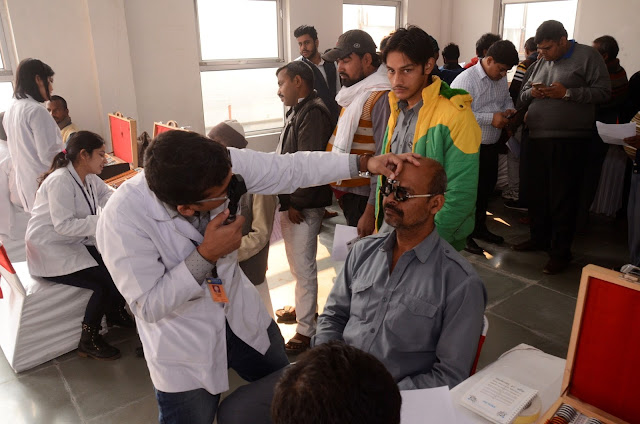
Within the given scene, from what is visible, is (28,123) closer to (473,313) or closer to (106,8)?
(106,8)

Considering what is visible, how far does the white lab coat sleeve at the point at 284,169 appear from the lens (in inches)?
70.8

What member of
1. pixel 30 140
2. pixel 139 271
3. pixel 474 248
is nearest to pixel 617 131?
pixel 474 248

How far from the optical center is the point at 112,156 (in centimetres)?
445

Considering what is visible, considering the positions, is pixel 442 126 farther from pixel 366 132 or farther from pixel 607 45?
pixel 607 45

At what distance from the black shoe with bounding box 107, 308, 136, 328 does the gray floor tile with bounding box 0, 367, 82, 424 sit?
0.47m

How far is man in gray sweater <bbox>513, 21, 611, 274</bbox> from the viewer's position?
3523 mm

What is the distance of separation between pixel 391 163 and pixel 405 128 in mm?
578

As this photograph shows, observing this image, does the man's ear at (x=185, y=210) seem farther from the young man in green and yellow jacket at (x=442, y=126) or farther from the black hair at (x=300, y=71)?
the black hair at (x=300, y=71)

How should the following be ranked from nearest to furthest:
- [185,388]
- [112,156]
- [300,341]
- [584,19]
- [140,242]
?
[140,242], [185,388], [300,341], [112,156], [584,19]

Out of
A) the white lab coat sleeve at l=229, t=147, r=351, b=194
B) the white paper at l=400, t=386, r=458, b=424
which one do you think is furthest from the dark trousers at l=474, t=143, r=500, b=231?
the white paper at l=400, t=386, r=458, b=424

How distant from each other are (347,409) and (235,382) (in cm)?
216

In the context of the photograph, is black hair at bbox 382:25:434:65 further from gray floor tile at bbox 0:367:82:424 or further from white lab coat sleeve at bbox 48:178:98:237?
gray floor tile at bbox 0:367:82:424

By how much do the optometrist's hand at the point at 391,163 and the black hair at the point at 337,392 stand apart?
3.17 ft

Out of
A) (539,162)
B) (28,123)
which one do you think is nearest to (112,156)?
(28,123)
